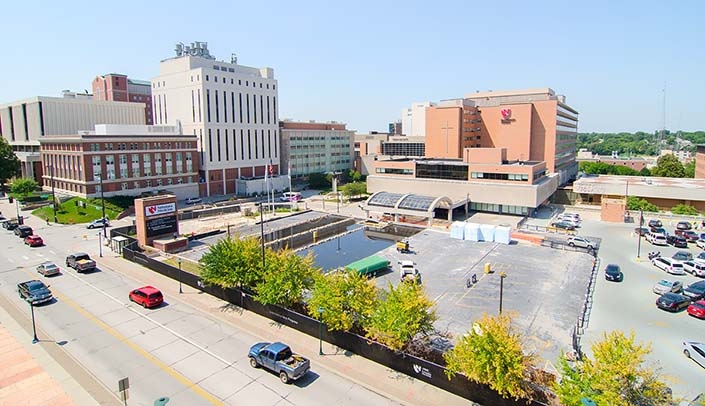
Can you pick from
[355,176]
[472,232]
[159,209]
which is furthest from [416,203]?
[355,176]

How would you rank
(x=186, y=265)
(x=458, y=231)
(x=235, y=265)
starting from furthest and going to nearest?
(x=458, y=231)
(x=186, y=265)
(x=235, y=265)

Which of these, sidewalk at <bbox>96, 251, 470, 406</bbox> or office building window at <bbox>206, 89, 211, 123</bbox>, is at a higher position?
office building window at <bbox>206, 89, 211, 123</bbox>

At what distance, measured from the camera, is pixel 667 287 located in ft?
109

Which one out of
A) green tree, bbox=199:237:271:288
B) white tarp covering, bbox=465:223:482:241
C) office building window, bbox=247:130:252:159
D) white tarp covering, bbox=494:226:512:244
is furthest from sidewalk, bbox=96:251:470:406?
office building window, bbox=247:130:252:159

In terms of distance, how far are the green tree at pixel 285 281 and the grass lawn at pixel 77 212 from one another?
47.6 m

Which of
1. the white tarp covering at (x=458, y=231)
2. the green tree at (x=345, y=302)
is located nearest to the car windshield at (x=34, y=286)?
the green tree at (x=345, y=302)

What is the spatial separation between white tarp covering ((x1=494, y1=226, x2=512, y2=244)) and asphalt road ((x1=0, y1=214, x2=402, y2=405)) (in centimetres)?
3243

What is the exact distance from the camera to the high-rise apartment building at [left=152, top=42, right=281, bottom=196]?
83.4m

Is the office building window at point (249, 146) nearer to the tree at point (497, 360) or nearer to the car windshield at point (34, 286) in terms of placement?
the car windshield at point (34, 286)

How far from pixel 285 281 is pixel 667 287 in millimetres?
29252

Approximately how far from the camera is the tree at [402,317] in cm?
2097

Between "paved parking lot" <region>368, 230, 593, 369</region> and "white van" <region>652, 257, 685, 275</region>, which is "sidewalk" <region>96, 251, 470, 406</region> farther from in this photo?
"white van" <region>652, 257, 685, 275</region>

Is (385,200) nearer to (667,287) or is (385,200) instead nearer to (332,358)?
(667,287)

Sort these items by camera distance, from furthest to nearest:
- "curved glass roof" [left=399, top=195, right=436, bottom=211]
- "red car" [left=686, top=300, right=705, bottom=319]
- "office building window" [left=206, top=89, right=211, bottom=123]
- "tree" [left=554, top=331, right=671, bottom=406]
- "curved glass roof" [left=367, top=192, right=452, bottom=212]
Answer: "office building window" [left=206, top=89, right=211, bottom=123]
"curved glass roof" [left=399, top=195, right=436, bottom=211]
"curved glass roof" [left=367, top=192, right=452, bottom=212]
"red car" [left=686, top=300, right=705, bottom=319]
"tree" [left=554, top=331, right=671, bottom=406]
